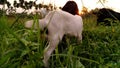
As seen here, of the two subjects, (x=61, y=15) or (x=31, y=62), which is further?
(x=61, y=15)

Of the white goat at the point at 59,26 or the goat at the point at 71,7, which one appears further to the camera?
the goat at the point at 71,7

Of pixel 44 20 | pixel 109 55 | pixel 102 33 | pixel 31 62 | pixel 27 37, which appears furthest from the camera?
pixel 102 33

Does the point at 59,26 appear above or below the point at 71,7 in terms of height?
below

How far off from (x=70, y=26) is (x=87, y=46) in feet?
1.10

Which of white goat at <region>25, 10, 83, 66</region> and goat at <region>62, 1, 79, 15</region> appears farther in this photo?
goat at <region>62, 1, 79, 15</region>

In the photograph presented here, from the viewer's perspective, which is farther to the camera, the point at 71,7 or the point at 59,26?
the point at 71,7

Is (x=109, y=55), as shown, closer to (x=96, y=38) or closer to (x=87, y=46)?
(x=87, y=46)

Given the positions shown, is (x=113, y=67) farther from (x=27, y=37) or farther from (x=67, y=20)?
(x=67, y=20)

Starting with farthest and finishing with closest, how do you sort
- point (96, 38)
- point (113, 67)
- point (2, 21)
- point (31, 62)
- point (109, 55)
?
point (96, 38)
point (109, 55)
point (113, 67)
point (31, 62)
point (2, 21)

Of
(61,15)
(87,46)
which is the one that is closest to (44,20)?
(61,15)

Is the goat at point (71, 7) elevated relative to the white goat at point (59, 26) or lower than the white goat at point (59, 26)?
elevated

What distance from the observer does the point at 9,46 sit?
6.89ft

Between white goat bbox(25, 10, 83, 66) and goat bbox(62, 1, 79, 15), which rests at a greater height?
goat bbox(62, 1, 79, 15)

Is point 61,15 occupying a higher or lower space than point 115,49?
higher
